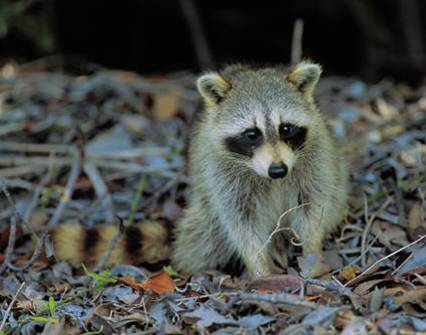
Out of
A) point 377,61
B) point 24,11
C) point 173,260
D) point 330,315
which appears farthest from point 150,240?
point 377,61

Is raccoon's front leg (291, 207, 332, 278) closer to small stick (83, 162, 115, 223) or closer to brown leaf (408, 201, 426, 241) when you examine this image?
brown leaf (408, 201, 426, 241)

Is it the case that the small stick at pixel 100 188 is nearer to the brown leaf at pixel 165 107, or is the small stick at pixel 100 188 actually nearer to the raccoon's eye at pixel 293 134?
the brown leaf at pixel 165 107

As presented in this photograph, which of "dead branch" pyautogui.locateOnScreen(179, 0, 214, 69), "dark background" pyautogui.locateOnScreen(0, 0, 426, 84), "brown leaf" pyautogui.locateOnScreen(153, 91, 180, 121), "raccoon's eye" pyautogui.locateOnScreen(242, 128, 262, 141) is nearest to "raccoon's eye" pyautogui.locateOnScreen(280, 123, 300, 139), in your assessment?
"raccoon's eye" pyautogui.locateOnScreen(242, 128, 262, 141)

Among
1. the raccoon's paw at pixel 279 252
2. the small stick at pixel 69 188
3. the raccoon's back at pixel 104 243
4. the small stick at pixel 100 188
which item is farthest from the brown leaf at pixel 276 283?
the small stick at pixel 69 188

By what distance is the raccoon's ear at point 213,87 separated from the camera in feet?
16.3

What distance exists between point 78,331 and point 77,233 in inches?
56.9

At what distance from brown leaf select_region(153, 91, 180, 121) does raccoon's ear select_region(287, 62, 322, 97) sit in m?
2.47

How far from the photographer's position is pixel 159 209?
6121 millimetres

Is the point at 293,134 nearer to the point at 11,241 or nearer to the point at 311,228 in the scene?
the point at 311,228

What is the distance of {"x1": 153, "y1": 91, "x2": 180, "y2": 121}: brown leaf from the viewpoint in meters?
7.23

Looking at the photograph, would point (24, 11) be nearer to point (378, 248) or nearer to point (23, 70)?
point (23, 70)

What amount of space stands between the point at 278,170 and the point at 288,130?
1.34ft

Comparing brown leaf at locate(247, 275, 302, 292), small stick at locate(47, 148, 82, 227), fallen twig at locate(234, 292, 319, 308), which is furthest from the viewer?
small stick at locate(47, 148, 82, 227)

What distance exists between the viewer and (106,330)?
12.7 feet
